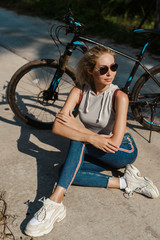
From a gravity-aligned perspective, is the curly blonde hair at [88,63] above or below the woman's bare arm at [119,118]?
above

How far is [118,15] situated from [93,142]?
25.6ft

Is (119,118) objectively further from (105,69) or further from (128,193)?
(128,193)

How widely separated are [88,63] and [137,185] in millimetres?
1168

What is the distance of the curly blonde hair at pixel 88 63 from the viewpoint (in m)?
2.44

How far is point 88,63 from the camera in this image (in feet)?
8.17

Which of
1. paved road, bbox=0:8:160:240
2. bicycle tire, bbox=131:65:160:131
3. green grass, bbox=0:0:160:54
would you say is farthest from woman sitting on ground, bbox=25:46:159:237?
green grass, bbox=0:0:160:54

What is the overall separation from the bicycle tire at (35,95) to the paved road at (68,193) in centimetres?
18

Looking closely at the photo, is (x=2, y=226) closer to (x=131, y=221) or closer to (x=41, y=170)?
(x=41, y=170)

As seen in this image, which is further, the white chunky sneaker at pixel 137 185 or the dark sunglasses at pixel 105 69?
the white chunky sneaker at pixel 137 185

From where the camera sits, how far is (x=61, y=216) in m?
2.32

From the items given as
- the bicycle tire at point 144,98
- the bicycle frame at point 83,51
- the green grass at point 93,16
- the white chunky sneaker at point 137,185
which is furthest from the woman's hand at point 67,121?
the green grass at point 93,16

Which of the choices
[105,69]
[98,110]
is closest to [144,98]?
[98,110]

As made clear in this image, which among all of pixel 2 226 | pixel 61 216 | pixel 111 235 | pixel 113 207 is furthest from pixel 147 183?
pixel 2 226

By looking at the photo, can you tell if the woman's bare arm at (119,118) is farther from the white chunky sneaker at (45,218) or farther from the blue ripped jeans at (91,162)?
the white chunky sneaker at (45,218)
